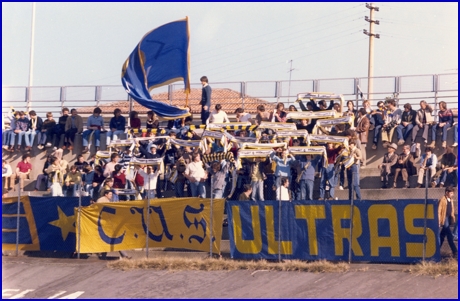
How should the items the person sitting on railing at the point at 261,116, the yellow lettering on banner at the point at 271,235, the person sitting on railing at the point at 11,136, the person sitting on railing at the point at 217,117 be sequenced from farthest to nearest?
the person sitting on railing at the point at 11,136, the person sitting on railing at the point at 217,117, the person sitting on railing at the point at 261,116, the yellow lettering on banner at the point at 271,235

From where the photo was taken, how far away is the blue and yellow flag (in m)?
26.9

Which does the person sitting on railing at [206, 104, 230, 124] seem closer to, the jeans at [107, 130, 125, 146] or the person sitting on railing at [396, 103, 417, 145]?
the jeans at [107, 130, 125, 146]

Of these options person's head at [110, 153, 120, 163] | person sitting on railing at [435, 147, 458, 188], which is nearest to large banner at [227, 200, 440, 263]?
person sitting on railing at [435, 147, 458, 188]

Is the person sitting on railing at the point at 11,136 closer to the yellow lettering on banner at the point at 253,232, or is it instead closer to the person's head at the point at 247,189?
the person's head at the point at 247,189

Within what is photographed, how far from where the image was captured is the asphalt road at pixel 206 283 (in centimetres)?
1656

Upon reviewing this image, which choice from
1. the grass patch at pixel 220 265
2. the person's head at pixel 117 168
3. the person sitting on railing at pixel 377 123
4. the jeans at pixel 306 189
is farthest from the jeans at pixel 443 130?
the person's head at pixel 117 168

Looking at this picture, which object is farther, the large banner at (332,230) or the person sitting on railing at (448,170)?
the person sitting on railing at (448,170)

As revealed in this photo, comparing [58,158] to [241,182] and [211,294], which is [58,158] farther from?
[211,294]

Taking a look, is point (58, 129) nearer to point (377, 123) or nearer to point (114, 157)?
point (114, 157)

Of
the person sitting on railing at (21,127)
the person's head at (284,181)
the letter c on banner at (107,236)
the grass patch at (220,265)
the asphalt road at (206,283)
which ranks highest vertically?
the person sitting on railing at (21,127)

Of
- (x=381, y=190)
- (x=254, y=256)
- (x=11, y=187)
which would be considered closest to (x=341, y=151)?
(x=381, y=190)

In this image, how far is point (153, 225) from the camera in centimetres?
2056

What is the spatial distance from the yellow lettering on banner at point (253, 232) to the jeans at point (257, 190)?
1.34 m

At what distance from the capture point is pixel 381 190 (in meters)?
21.6
